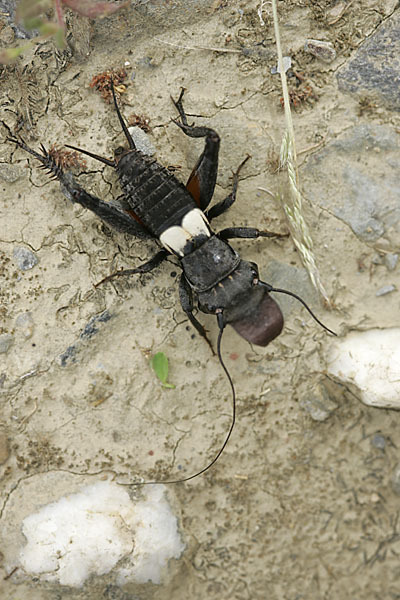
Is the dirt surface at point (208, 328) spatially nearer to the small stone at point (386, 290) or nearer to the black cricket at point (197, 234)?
the small stone at point (386, 290)

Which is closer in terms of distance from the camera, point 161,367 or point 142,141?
point 161,367

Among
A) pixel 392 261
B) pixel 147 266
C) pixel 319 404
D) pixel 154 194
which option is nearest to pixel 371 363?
pixel 319 404

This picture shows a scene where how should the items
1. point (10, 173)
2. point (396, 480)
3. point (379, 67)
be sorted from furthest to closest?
point (10, 173) → point (379, 67) → point (396, 480)

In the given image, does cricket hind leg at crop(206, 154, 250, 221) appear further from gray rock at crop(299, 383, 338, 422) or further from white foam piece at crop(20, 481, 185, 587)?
white foam piece at crop(20, 481, 185, 587)

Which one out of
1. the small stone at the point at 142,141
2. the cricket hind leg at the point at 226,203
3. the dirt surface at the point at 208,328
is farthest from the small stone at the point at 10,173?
the cricket hind leg at the point at 226,203

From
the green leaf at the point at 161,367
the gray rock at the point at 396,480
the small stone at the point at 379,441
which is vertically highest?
the green leaf at the point at 161,367

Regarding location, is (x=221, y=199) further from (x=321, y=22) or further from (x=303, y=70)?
(x=321, y=22)

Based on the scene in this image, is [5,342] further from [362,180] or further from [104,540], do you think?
[362,180]
